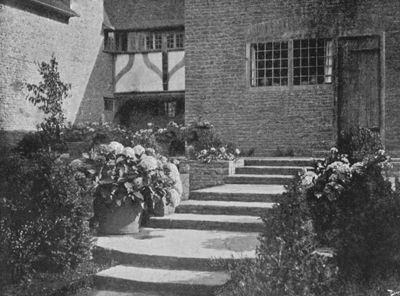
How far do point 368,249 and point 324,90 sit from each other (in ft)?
30.2

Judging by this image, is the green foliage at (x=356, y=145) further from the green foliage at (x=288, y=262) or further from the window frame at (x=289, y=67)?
the window frame at (x=289, y=67)

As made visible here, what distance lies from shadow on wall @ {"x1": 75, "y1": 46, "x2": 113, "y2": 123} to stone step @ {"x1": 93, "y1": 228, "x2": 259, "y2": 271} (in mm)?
15552

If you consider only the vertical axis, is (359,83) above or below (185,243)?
above

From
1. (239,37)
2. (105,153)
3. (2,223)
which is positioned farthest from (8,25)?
(2,223)

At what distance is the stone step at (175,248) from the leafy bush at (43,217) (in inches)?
17.8

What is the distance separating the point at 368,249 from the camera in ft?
18.9

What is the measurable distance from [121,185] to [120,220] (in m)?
0.50

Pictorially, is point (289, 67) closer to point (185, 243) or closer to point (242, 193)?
point (242, 193)

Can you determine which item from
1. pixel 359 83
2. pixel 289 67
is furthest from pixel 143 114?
pixel 359 83

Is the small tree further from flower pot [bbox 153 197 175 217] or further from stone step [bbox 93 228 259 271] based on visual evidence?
stone step [bbox 93 228 259 271]

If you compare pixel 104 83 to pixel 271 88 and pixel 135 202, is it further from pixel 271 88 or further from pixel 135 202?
pixel 135 202

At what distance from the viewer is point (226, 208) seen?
905 centimetres

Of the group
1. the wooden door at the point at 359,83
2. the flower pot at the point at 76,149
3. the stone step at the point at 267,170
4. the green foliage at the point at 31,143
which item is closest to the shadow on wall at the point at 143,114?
the green foliage at the point at 31,143

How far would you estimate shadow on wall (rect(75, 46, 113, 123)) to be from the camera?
23.2m
